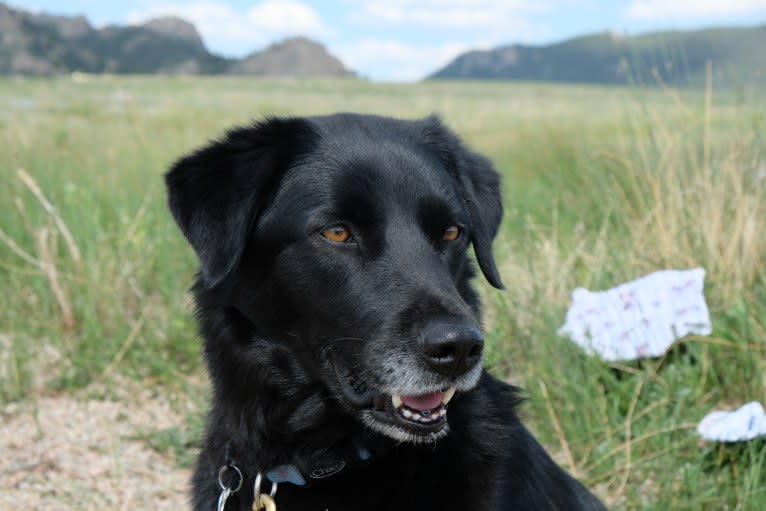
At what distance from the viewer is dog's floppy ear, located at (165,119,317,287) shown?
95.7 inches

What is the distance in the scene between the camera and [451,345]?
214 cm

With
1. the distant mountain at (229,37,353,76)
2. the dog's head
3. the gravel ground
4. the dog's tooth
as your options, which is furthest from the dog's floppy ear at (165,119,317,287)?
the distant mountain at (229,37,353,76)

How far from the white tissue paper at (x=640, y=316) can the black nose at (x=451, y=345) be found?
194 centimetres

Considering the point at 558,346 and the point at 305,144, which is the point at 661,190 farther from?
the point at 305,144

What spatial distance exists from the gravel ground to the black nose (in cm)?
157

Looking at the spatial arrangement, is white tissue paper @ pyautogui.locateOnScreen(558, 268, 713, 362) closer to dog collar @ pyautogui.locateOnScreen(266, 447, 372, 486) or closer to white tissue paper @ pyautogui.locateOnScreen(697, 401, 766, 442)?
white tissue paper @ pyautogui.locateOnScreen(697, 401, 766, 442)

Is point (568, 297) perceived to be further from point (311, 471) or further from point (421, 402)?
point (311, 471)

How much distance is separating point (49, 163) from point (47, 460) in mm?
4711

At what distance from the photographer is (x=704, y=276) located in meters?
4.57

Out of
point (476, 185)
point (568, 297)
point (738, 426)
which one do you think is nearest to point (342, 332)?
point (476, 185)

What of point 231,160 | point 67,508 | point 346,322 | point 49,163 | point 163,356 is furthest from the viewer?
point 49,163

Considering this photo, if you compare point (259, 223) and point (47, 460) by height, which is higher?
point (259, 223)

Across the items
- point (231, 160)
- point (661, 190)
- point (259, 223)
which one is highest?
point (231, 160)

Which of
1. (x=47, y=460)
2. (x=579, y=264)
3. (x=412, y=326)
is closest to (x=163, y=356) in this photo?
(x=47, y=460)
